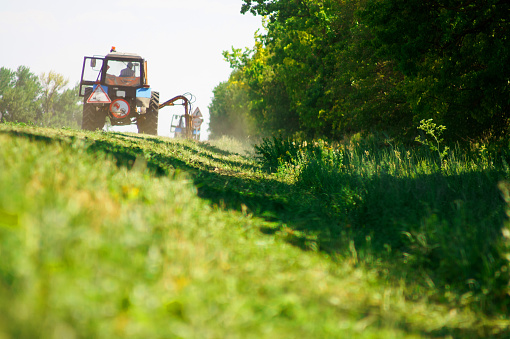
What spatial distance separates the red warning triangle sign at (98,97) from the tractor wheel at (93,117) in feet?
3.12

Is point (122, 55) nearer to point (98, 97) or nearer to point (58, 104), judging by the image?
point (98, 97)

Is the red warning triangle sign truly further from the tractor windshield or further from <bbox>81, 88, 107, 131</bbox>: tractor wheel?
the tractor windshield

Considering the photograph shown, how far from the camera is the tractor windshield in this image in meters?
15.2

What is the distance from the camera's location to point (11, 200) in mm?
1869

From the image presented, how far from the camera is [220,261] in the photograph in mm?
2363

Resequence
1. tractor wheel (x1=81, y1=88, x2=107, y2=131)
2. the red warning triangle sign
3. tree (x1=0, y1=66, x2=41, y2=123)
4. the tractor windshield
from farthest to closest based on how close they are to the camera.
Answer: tree (x1=0, y1=66, x2=41, y2=123), the tractor windshield, tractor wheel (x1=81, y1=88, x2=107, y2=131), the red warning triangle sign

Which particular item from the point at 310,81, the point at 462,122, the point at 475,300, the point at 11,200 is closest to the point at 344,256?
the point at 475,300

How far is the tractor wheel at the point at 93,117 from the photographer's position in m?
14.0

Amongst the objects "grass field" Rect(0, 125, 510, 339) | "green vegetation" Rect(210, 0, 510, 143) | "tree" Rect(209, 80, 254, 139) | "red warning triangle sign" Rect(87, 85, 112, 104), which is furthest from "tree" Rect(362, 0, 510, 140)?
"tree" Rect(209, 80, 254, 139)

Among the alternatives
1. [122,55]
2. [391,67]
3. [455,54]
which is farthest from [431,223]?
[122,55]

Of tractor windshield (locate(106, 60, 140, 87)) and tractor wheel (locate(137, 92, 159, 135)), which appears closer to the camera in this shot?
tractor windshield (locate(106, 60, 140, 87))

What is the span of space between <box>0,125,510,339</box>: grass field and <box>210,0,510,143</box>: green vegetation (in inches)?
141

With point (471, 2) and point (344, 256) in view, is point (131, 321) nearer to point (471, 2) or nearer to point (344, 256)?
point (344, 256)

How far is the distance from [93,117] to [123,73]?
2.51 m
